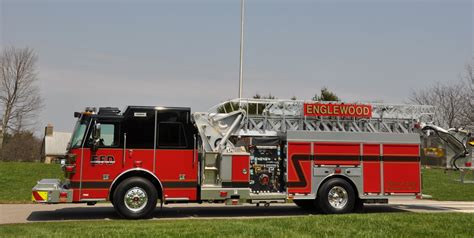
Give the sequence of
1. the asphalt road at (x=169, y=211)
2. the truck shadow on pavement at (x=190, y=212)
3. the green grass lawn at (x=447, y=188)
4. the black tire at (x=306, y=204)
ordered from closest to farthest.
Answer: the asphalt road at (x=169, y=211)
the truck shadow on pavement at (x=190, y=212)
the black tire at (x=306, y=204)
the green grass lawn at (x=447, y=188)

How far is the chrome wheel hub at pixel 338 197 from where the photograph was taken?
1234cm

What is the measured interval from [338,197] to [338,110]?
2338mm

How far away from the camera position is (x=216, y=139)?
12.2 meters

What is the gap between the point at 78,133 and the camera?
446 inches

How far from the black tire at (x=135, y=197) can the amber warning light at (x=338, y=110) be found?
464 centimetres

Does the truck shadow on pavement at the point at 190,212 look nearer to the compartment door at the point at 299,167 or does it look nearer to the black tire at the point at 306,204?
the black tire at the point at 306,204

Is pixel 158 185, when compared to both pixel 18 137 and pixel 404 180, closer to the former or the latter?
pixel 404 180

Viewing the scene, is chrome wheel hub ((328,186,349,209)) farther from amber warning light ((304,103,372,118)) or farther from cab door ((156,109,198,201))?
cab door ((156,109,198,201))

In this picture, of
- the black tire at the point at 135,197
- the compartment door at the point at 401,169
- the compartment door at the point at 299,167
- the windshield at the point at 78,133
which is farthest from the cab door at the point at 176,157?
the compartment door at the point at 401,169

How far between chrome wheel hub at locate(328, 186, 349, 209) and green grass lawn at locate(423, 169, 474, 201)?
423cm

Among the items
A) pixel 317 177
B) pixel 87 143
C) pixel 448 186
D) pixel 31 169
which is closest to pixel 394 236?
pixel 317 177

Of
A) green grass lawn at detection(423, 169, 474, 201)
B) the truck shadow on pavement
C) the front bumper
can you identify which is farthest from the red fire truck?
green grass lawn at detection(423, 169, 474, 201)

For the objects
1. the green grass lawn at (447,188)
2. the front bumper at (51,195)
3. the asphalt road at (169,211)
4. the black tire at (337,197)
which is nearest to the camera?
the front bumper at (51,195)

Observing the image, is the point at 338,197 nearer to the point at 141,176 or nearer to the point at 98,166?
the point at 141,176
